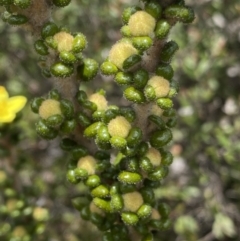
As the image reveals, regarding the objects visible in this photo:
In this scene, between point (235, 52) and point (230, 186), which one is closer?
point (235, 52)

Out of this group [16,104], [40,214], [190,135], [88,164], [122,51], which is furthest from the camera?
[190,135]

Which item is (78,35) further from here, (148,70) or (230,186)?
(230,186)

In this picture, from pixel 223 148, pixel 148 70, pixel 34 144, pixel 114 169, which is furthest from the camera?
pixel 34 144

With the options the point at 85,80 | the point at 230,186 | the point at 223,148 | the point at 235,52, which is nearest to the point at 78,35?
the point at 85,80

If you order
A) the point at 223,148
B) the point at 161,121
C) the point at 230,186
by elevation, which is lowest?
the point at 230,186

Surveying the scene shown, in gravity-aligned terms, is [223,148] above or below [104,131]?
below

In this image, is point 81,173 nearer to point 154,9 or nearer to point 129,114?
point 129,114

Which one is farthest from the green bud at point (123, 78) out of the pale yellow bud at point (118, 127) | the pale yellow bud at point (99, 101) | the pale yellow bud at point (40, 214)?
the pale yellow bud at point (40, 214)

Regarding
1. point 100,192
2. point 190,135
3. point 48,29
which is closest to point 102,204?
point 100,192

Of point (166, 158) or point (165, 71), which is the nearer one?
point (165, 71)
